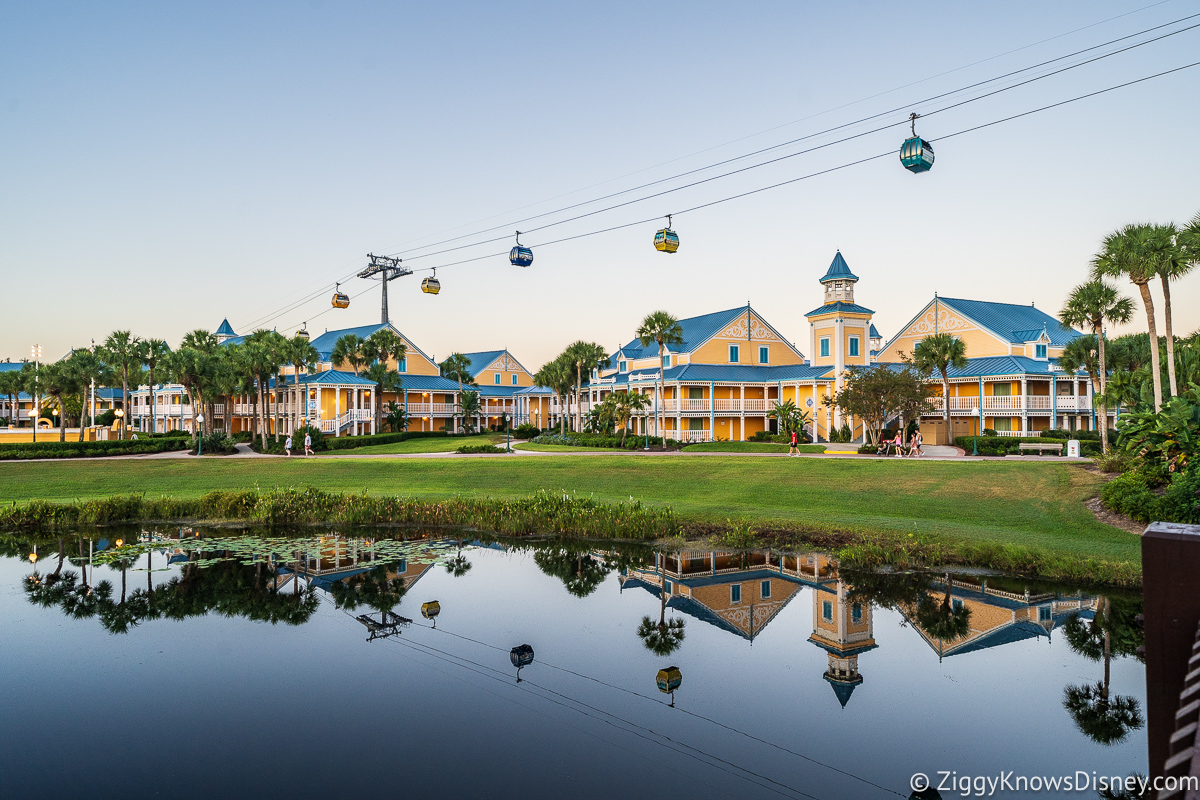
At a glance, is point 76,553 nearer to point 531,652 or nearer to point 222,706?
point 222,706

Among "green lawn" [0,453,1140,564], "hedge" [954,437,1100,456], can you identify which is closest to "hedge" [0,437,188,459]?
"green lawn" [0,453,1140,564]

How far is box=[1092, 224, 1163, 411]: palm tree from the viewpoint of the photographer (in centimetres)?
2441

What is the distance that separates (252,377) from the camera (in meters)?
56.9

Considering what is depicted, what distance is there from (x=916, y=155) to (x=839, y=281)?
133ft

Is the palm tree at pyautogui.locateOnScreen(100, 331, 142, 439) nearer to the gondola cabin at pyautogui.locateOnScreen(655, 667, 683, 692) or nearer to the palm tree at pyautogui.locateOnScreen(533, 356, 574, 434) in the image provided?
the palm tree at pyautogui.locateOnScreen(533, 356, 574, 434)

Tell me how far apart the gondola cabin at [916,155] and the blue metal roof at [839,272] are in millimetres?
40132

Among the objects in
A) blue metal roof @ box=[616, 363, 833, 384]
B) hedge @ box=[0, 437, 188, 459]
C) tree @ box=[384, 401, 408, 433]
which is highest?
blue metal roof @ box=[616, 363, 833, 384]

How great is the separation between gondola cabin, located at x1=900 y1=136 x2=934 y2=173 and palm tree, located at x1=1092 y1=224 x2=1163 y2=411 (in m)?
14.3

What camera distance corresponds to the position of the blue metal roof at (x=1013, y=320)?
51.2 meters

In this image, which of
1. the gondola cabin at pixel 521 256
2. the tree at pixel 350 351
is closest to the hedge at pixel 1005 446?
the gondola cabin at pixel 521 256

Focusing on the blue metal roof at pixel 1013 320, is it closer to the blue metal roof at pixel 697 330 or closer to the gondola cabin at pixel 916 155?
the blue metal roof at pixel 697 330

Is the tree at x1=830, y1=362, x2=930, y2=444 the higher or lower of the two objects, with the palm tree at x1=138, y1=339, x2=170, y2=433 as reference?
lower

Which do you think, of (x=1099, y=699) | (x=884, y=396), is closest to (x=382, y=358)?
(x=884, y=396)

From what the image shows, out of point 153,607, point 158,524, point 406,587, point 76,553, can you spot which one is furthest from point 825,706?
point 158,524
